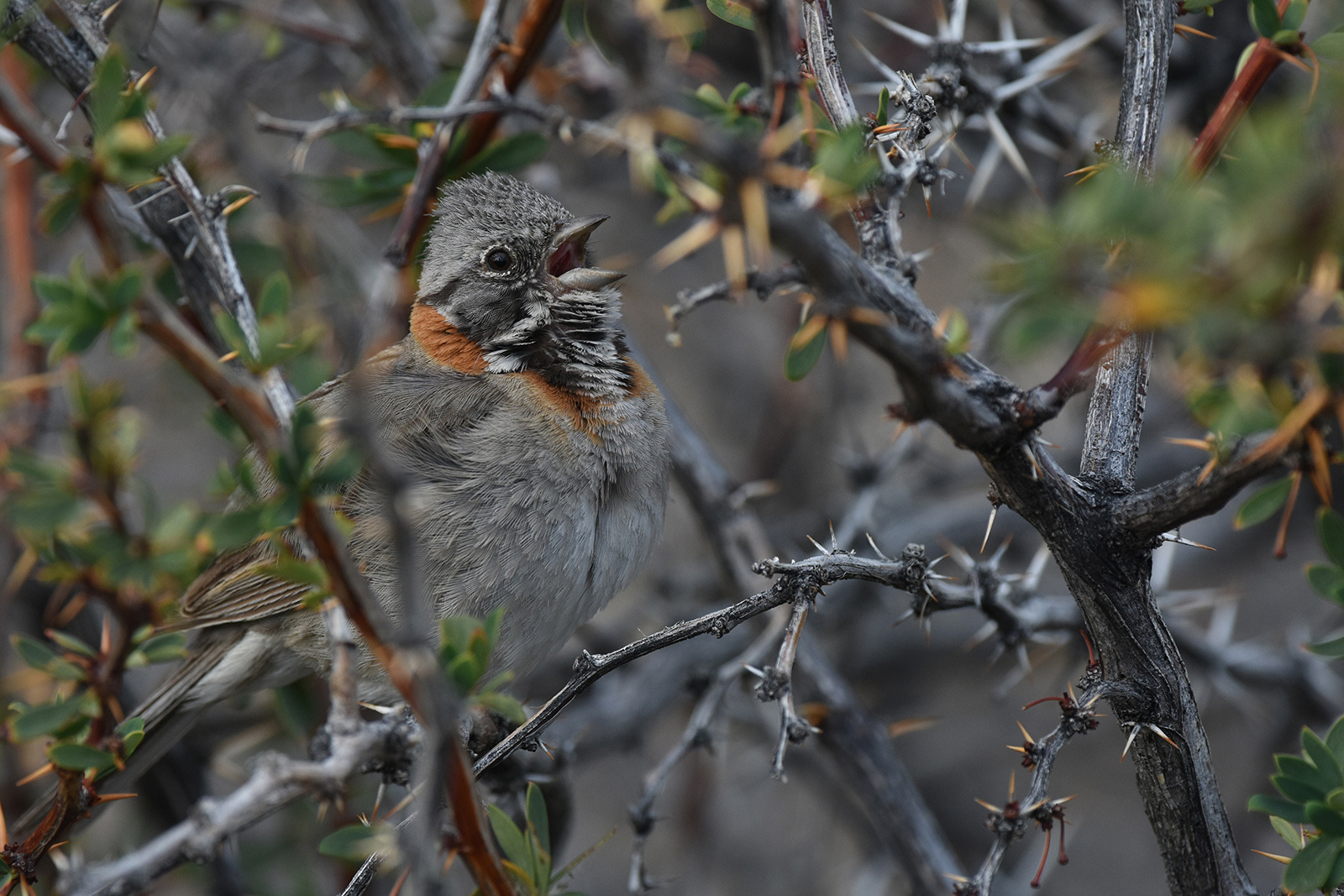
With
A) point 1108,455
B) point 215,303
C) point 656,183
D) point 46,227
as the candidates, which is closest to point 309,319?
point 215,303

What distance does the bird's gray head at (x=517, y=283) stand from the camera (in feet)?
12.3

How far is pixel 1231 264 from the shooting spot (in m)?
1.33

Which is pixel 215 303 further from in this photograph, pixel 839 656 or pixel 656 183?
pixel 839 656

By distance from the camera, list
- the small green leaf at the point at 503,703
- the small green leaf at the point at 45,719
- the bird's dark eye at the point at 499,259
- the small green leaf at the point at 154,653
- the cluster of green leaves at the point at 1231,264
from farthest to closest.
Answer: the bird's dark eye at the point at 499,259
the small green leaf at the point at 154,653
the small green leaf at the point at 45,719
the small green leaf at the point at 503,703
the cluster of green leaves at the point at 1231,264

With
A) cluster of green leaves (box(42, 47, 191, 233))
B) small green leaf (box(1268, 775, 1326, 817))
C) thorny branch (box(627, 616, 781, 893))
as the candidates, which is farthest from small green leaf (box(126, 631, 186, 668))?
small green leaf (box(1268, 775, 1326, 817))

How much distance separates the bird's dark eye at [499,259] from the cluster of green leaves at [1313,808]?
2.88 meters

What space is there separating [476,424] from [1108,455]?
6.56 feet

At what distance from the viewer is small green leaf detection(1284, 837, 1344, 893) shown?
73.4 inches

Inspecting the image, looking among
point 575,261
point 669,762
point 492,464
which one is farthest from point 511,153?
point 669,762

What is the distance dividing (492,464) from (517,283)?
81 centimetres

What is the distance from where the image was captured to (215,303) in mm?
3285

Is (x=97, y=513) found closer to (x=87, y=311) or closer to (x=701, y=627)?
(x=87, y=311)

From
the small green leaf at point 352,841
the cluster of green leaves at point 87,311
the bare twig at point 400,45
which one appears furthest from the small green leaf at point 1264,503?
the bare twig at point 400,45

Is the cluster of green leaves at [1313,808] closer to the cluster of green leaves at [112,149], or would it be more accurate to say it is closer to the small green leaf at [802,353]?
the small green leaf at [802,353]
